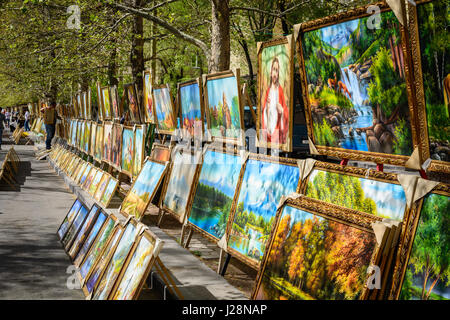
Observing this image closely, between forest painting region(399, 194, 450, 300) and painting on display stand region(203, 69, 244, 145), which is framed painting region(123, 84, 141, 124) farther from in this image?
forest painting region(399, 194, 450, 300)

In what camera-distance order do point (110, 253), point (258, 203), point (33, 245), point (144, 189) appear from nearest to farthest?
point (110, 253)
point (258, 203)
point (33, 245)
point (144, 189)

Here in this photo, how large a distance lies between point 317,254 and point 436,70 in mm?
1378

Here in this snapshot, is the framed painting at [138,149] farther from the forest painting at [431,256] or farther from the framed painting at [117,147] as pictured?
the forest painting at [431,256]

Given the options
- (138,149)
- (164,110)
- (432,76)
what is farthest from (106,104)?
(432,76)

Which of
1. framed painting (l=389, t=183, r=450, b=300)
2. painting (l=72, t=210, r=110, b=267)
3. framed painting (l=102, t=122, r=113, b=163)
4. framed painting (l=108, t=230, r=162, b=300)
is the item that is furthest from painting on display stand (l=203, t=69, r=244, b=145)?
framed painting (l=102, t=122, r=113, b=163)

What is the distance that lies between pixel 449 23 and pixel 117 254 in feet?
10.1

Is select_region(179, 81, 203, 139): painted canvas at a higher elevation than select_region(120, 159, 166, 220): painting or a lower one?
higher

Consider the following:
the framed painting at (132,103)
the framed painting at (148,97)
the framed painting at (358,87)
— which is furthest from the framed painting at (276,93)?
the framed painting at (132,103)

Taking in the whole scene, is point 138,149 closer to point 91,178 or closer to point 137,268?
point 91,178

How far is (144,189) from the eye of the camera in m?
8.45

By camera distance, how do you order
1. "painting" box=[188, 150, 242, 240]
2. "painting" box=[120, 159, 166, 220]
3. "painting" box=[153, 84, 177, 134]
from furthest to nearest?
"painting" box=[153, 84, 177, 134], "painting" box=[120, 159, 166, 220], "painting" box=[188, 150, 242, 240]

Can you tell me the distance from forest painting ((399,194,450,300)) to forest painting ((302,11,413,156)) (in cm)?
61

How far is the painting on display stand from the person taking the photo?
6809mm
